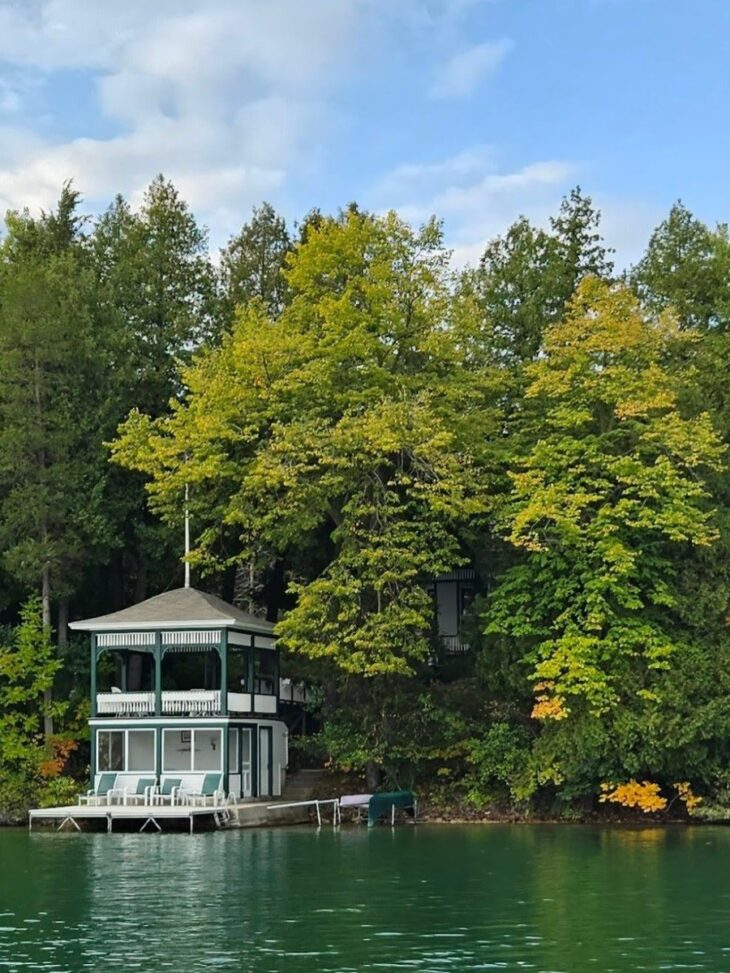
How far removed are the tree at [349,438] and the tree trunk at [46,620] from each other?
4.53 m

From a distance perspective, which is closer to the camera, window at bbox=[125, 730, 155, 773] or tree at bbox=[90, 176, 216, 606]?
window at bbox=[125, 730, 155, 773]

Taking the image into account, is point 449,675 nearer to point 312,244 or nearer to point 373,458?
point 373,458

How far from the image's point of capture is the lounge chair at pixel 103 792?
137 feet

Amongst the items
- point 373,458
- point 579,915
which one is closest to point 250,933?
point 579,915

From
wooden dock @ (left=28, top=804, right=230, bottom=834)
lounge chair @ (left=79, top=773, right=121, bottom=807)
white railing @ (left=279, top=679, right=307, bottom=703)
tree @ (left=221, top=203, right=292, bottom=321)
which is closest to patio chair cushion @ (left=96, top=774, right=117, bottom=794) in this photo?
lounge chair @ (left=79, top=773, right=121, bottom=807)

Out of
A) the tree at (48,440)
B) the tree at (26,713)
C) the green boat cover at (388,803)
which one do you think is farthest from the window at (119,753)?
the green boat cover at (388,803)

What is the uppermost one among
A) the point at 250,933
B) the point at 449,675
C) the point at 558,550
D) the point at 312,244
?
the point at 312,244

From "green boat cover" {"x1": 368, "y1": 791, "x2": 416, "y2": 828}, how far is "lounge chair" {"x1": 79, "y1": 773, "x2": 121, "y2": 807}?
7328 mm

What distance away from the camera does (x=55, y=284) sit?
48.4 meters

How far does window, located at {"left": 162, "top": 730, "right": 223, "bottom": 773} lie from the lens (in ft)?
147

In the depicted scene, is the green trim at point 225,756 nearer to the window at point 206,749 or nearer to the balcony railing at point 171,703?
the balcony railing at point 171,703

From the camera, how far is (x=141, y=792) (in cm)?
4297

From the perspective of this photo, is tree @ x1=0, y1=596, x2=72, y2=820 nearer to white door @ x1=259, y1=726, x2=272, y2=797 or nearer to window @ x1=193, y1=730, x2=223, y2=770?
window @ x1=193, y1=730, x2=223, y2=770

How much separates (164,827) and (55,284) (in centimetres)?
1837
